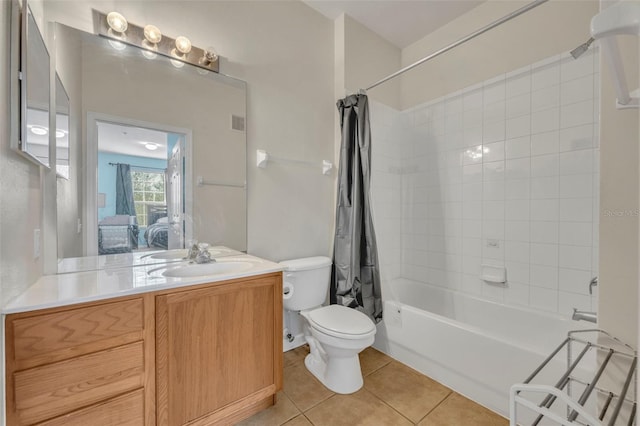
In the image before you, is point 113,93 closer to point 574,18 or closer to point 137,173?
point 137,173

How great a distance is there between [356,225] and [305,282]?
0.56 m

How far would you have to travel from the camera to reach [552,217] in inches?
71.3

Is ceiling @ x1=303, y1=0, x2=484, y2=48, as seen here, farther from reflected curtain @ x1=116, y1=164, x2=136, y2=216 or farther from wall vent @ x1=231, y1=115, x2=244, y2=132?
reflected curtain @ x1=116, y1=164, x2=136, y2=216

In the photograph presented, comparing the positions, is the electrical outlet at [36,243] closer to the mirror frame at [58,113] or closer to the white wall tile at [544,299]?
the mirror frame at [58,113]

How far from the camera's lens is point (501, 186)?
2.04 m

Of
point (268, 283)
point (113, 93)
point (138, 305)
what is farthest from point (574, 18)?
point (138, 305)

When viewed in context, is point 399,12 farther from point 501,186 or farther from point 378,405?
point 378,405

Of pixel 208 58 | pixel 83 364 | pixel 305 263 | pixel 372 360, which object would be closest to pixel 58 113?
pixel 208 58

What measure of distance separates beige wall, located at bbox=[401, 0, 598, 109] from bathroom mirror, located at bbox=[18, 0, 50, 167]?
8.59ft

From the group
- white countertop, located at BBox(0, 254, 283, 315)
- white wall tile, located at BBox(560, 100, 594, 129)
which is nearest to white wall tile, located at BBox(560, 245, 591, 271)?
white wall tile, located at BBox(560, 100, 594, 129)

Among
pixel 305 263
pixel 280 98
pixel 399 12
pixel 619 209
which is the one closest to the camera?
pixel 619 209

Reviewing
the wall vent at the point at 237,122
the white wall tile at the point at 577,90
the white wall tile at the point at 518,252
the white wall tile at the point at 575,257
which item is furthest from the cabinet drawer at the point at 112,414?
the white wall tile at the point at 577,90

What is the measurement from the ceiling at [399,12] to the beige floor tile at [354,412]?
2831 mm

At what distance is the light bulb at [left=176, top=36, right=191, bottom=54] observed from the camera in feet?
5.15
